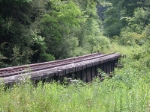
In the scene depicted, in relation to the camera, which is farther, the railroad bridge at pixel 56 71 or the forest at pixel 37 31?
the forest at pixel 37 31

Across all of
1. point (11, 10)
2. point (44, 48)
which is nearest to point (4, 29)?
point (11, 10)

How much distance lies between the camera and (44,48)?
600 inches

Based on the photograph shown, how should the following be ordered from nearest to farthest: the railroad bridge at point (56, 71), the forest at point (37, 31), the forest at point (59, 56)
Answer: the forest at point (59, 56), the railroad bridge at point (56, 71), the forest at point (37, 31)

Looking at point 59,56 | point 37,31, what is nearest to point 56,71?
point 37,31

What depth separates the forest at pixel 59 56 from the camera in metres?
4.60

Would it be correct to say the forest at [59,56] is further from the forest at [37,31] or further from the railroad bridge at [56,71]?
the railroad bridge at [56,71]

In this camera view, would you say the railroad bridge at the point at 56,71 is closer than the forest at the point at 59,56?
No

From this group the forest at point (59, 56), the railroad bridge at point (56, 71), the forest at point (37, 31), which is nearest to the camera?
the forest at point (59, 56)

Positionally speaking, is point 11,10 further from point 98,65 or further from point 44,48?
point 98,65

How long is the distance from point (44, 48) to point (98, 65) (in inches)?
161

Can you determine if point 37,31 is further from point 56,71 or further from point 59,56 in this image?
point 56,71

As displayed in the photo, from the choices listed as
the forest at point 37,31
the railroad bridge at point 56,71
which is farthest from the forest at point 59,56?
→ the railroad bridge at point 56,71

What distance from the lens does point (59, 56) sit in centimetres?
1667

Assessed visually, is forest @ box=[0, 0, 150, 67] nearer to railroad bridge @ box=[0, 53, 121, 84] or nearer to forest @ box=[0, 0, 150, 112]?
forest @ box=[0, 0, 150, 112]
